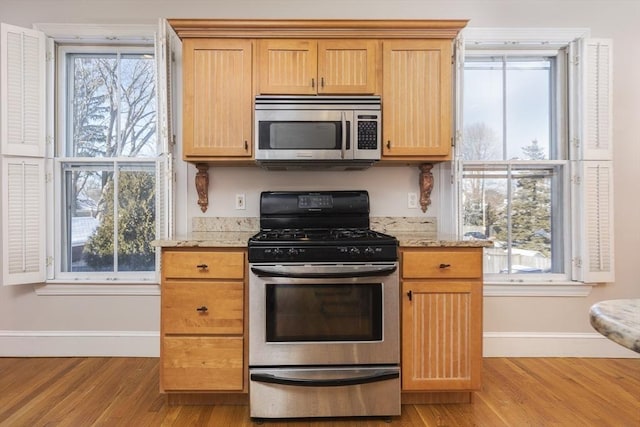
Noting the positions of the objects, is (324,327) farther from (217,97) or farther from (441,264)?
(217,97)

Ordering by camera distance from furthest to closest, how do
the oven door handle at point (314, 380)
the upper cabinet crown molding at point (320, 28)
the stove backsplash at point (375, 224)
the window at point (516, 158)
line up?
1. the window at point (516, 158)
2. the stove backsplash at point (375, 224)
3. the upper cabinet crown molding at point (320, 28)
4. the oven door handle at point (314, 380)

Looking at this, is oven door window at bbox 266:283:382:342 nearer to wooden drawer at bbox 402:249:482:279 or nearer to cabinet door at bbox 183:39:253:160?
wooden drawer at bbox 402:249:482:279

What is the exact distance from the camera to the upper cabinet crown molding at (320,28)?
2.20 metres

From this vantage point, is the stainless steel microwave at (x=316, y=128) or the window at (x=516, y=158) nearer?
the stainless steel microwave at (x=316, y=128)

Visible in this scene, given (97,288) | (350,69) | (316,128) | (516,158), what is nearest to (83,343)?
(97,288)

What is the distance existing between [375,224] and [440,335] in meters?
0.91

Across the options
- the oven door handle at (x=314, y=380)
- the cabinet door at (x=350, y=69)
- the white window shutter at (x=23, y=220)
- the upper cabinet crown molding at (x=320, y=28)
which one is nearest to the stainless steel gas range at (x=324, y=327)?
the oven door handle at (x=314, y=380)

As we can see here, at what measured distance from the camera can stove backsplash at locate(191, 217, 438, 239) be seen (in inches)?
102

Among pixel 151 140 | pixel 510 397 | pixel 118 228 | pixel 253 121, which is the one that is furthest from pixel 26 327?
pixel 510 397

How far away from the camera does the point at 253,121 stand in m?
2.25

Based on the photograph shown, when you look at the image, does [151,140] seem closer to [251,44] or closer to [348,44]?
[251,44]

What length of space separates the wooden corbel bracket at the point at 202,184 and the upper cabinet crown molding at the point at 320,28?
2.72ft

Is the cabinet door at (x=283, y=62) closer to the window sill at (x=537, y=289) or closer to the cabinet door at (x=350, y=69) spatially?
the cabinet door at (x=350, y=69)

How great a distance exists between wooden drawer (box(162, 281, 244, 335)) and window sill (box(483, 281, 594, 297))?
182cm
